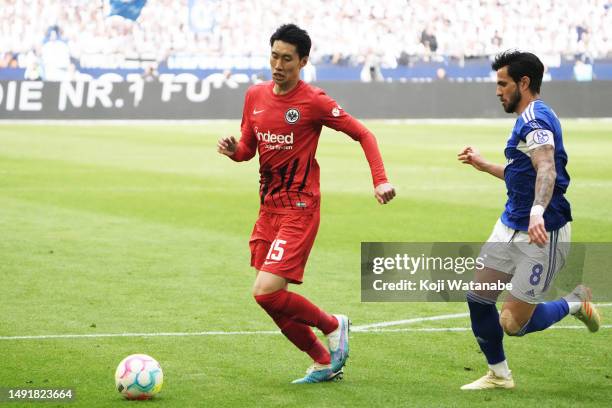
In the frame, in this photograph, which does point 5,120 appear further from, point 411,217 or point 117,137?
point 411,217

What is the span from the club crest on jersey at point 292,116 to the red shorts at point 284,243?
0.57m

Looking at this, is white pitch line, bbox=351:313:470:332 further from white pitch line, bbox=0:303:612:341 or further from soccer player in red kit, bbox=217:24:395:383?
soccer player in red kit, bbox=217:24:395:383

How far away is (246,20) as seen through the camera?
42594 mm

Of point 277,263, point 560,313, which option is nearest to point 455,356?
point 560,313

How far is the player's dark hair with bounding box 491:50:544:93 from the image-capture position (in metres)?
6.38

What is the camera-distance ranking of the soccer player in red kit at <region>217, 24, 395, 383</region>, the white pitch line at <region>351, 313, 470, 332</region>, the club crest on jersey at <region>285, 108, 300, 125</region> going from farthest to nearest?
the white pitch line at <region>351, 313, 470, 332</region>, the club crest on jersey at <region>285, 108, 300, 125</region>, the soccer player in red kit at <region>217, 24, 395, 383</region>

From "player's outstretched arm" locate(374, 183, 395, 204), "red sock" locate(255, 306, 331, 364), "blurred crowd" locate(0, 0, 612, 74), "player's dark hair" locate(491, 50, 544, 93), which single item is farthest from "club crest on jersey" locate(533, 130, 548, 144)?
"blurred crowd" locate(0, 0, 612, 74)

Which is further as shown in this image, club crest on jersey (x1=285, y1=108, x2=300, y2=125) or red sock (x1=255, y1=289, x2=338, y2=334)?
club crest on jersey (x1=285, y1=108, x2=300, y2=125)

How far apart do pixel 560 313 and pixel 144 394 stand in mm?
2561

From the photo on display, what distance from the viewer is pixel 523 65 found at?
6.38 meters

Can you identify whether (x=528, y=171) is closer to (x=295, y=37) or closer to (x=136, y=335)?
(x=295, y=37)

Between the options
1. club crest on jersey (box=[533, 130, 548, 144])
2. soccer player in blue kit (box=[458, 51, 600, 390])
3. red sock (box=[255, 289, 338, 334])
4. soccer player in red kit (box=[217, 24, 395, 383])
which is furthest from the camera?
soccer player in red kit (box=[217, 24, 395, 383])

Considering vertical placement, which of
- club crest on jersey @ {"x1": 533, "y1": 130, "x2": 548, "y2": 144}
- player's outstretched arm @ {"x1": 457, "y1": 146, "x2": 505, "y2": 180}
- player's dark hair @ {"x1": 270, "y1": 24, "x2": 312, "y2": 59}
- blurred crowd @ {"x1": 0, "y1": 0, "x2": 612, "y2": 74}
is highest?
blurred crowd @ {"x1": 0, "y1": 0, "x2": 612, "y2": 74}

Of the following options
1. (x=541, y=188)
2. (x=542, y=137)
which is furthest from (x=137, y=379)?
(x=542, y=137)
